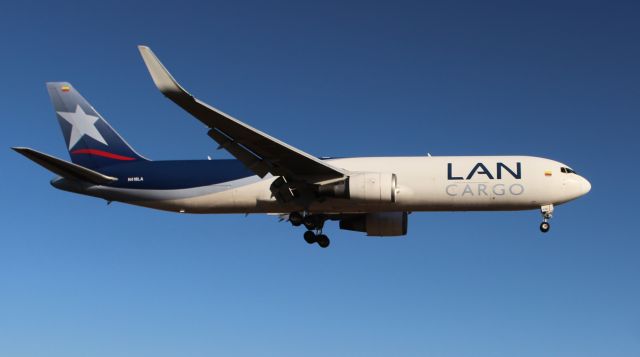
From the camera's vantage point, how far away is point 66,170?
42.5m

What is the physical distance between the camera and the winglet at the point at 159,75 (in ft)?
106

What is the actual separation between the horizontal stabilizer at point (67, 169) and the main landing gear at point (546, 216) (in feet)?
62.6

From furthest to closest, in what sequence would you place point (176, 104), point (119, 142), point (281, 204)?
point (119, 142)
point (281, 204)
point (176, 104)

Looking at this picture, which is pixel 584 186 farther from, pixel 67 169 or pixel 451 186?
pixel 67 169

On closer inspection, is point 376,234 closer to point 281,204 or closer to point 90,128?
point 281,204

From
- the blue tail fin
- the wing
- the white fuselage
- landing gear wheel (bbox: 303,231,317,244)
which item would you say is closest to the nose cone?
the white fuselage

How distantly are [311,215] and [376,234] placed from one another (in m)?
3.54

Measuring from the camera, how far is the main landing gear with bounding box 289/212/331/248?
43.1 metres

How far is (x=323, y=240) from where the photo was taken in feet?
146

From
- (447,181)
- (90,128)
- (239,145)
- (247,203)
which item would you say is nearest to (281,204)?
(247,203)

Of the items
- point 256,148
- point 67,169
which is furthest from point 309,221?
point 67,169

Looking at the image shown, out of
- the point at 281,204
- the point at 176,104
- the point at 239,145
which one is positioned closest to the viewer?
the point at 176,104

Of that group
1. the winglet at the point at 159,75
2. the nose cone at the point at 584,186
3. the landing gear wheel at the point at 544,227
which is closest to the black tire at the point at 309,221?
the landing gear wheel at the point at 544,227

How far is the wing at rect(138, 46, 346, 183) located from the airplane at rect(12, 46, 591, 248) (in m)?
0.04
